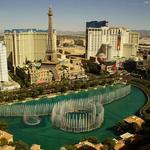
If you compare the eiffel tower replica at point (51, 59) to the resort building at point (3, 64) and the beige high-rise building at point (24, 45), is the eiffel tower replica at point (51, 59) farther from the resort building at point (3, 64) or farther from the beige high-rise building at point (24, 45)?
the resort building at point (3, 64)

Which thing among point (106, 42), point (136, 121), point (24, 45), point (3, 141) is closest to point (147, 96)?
point (136, 121)

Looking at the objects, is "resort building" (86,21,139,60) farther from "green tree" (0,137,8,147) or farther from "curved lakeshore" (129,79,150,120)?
"green tree" (0,137,8,147)

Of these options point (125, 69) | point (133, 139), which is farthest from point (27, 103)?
point (125, 69)

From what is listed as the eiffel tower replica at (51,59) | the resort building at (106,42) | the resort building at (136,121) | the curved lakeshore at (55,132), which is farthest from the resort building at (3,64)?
the resort building at (106,42)

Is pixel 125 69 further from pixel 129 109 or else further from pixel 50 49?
pixel 129 109

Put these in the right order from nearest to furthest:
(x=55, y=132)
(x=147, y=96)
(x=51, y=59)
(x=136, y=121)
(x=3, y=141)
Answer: (x=3, y=141), (x=55, y=132), (x=136, y=121), (x=147, y=96), (x=51, y=59)

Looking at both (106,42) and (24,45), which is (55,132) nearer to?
(24,45)

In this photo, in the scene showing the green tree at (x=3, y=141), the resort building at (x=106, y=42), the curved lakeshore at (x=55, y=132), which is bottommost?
the curved lakeshore at (x=55, y=132)
